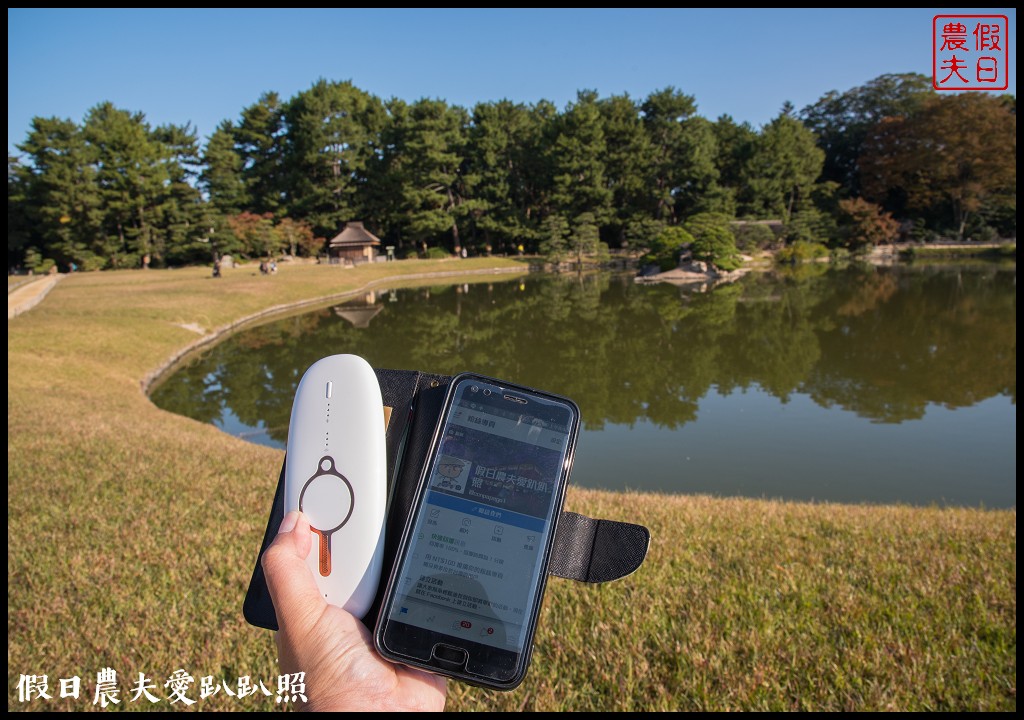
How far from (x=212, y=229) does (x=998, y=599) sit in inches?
1256

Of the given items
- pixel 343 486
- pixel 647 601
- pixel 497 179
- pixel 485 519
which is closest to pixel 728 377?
pixel 647 601

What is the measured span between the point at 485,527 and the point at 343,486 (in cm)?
21

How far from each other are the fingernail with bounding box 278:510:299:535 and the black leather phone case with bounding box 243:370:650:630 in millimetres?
27

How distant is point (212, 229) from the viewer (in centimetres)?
2939

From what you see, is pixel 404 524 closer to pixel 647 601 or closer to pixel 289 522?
pixel 289 522

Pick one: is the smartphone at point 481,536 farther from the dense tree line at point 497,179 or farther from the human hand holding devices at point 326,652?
the dense tree line at point 497,179

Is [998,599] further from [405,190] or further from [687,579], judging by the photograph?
[405,190]

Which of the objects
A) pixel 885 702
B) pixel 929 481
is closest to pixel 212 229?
pixel 929 481

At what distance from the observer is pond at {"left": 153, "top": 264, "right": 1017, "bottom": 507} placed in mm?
6125

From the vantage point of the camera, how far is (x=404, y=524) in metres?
0.89

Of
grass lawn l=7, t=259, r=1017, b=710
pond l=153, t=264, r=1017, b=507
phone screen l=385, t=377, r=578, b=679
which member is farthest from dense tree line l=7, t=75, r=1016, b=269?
phone screen l=385, t=377, r=578, b=679

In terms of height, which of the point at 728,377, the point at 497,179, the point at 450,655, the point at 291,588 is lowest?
the point at 728,377

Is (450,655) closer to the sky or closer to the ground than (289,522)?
closer to the ground

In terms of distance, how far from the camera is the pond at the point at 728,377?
612cm
